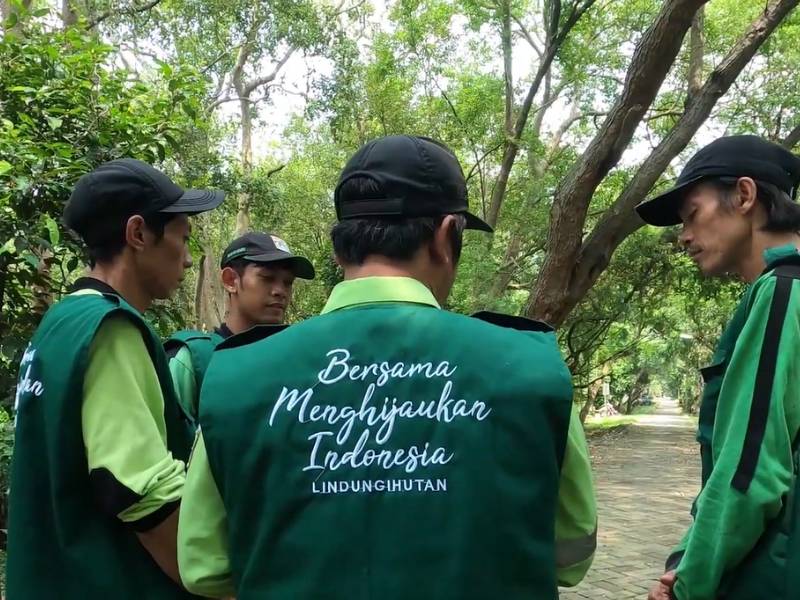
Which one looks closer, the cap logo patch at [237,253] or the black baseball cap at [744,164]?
the black baseball cap at [744,164]

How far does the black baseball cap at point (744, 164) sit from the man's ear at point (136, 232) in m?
1.51

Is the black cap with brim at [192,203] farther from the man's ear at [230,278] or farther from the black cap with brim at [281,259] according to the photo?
the man's ear at [230,278]

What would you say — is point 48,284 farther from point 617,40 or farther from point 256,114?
point 256,114

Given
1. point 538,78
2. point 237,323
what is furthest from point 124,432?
point 538,78

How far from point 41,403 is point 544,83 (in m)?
13.5

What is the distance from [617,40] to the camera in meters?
11.9

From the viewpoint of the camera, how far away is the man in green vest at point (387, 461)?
3.66 ft

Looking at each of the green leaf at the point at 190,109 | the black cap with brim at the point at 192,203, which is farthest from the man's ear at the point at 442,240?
the green leaf at the point at 190,109

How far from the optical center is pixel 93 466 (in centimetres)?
150

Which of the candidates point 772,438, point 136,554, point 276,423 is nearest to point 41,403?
point 136,554

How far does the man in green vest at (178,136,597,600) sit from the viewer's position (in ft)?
3.66

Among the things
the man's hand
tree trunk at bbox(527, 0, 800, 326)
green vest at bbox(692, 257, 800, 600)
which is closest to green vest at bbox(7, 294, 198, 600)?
the man's hand

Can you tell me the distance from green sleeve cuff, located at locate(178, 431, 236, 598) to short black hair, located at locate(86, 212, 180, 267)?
85 cm

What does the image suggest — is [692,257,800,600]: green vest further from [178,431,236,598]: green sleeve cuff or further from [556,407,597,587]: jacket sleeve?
[178,431,236,598]: green sleeve cuff
